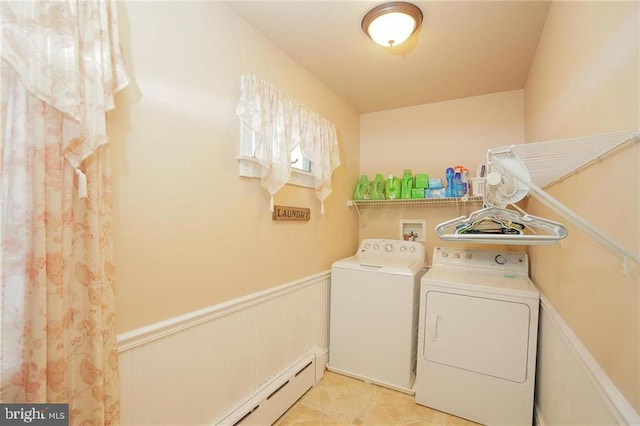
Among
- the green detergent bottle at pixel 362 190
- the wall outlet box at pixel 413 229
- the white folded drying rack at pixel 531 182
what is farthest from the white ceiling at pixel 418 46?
the wall outlet box at pixel 413 229

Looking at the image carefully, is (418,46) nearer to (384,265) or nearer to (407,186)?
(407,186)

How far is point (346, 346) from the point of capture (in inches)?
97.8

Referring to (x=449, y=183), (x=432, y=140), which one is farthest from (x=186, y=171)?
(x=432, y=140)

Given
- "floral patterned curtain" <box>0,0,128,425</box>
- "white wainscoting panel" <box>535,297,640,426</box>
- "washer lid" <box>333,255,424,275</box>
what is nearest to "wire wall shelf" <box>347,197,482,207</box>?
"washer lid" <box>333,255,424,275</box>

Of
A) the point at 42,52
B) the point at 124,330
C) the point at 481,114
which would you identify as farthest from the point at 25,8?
the point at 481,114

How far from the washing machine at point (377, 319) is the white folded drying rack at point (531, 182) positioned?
137 centimetres

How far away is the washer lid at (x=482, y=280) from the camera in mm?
1901

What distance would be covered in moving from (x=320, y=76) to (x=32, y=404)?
251 cm

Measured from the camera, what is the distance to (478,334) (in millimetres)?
1952

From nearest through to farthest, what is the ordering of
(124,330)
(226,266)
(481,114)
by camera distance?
(124,330) < (226,266) < (481,114)

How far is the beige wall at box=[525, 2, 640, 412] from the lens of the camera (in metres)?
0.76

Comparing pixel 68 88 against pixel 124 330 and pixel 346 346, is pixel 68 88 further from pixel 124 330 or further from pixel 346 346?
pixel 346 346

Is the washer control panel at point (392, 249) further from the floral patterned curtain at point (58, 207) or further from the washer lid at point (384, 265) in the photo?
the floral patterned curtain at point (58, 207)

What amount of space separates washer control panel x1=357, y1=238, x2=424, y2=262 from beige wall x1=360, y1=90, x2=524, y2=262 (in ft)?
1.00
